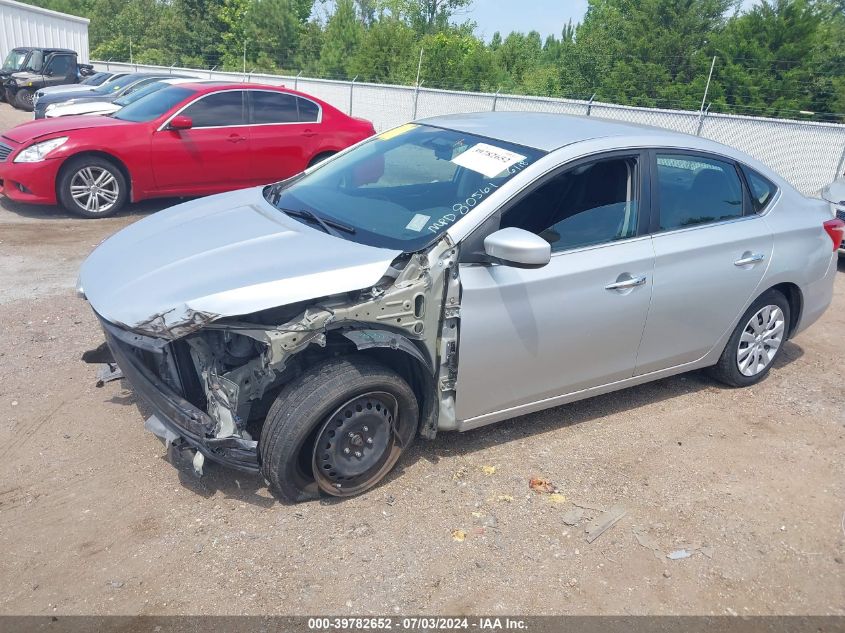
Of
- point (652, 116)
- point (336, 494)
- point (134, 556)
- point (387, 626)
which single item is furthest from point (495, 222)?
point (652, 116)

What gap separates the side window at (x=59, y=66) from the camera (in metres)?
21.7

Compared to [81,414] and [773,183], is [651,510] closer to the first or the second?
[773,183]

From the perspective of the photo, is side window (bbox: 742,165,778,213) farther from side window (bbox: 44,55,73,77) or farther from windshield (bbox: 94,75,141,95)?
side window (bbox: 44,55,73,77)

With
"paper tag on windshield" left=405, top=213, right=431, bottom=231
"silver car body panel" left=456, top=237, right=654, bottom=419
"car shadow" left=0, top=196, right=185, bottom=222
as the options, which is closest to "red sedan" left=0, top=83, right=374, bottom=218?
"car shadow" left=0, top=196, right=185, bottom=222

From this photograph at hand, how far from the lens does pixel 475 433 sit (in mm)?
4219

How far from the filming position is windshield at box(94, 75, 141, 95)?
1505cm

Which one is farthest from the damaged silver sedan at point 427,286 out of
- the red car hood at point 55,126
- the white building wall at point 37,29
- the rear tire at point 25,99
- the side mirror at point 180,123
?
the white building wall at point 37,29

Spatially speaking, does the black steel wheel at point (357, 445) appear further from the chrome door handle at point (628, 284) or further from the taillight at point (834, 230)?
the taillight at point (834, 230)

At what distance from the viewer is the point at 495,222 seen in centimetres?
354

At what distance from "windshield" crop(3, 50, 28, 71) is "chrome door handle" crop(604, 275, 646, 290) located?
23.8 meters

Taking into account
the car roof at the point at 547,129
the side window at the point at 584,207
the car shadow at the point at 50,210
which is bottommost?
the car shadow at the point at 50,210

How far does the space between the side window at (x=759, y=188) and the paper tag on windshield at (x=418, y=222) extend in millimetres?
2389

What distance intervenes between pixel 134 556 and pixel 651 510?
2.46 metres

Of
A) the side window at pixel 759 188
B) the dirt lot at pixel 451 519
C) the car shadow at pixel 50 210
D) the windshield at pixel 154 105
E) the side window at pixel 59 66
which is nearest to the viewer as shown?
the dirt lot at pixel 451 519
